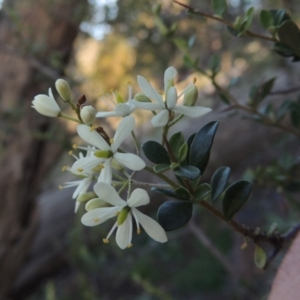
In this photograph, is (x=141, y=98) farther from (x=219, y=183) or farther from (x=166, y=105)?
(x=219, y=183)

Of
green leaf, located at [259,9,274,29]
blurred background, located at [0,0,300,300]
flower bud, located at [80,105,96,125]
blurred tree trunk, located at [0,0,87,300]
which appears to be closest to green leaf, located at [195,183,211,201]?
flower bud, located at [80,105,96,125]

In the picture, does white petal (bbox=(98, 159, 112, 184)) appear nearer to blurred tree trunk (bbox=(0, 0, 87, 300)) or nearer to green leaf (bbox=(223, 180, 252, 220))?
green leaf (bbox=(223, 180, 252, 220))

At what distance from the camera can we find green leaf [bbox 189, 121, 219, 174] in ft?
1.20

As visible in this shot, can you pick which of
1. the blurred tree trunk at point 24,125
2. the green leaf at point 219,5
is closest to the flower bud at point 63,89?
the green leaf at point 219,5

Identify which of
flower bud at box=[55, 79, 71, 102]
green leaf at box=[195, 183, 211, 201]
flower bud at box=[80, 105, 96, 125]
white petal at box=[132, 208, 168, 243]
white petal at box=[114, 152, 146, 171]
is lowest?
white petal at box=[132, 208, 168, 243]

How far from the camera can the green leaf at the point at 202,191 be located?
35 centimetres

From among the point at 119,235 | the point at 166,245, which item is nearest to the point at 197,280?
the point at 166,245

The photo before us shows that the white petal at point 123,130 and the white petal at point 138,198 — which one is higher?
the white petal at point 123,130

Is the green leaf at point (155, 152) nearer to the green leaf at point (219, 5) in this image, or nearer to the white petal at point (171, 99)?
the white petal at point (171, 99)

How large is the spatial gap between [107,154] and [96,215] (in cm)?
5

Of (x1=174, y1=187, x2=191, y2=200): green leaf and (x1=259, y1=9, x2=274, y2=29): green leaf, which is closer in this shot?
(x1=174, y1=187, x2=191, y2=200): green leaf

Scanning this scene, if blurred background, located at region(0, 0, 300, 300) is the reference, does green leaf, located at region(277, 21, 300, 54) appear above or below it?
above

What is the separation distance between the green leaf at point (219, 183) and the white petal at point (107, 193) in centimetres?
12

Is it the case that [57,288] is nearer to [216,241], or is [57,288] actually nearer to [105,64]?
[216,241]
